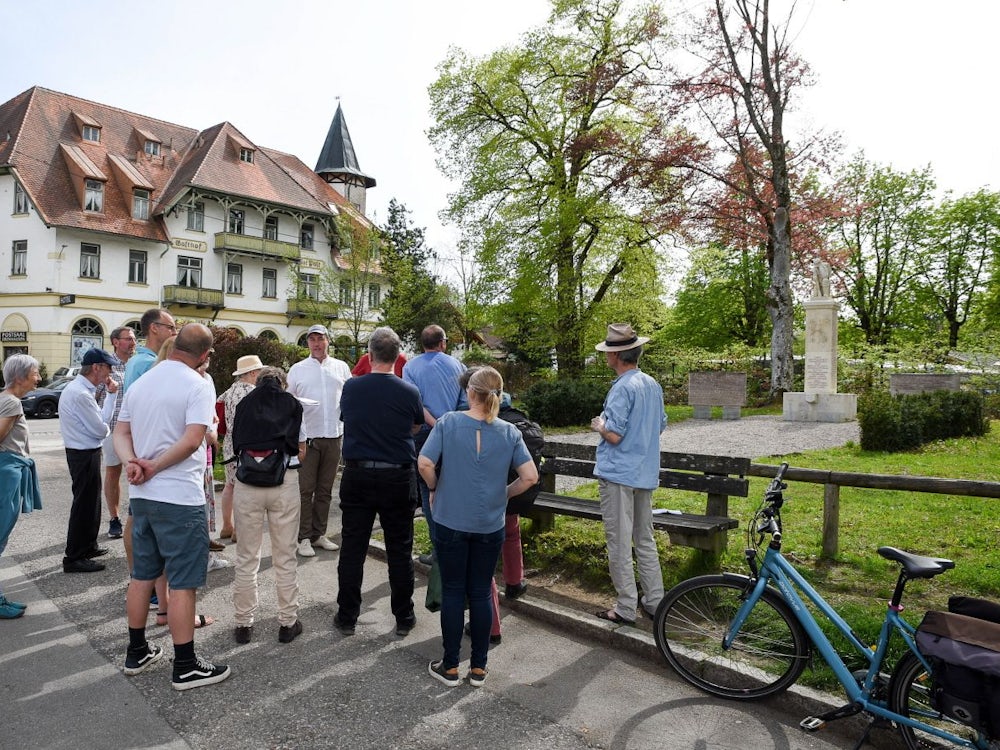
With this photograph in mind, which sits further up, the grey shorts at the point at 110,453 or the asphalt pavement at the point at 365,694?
the grey shorts at the point at 110,453

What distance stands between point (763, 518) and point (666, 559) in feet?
6.64

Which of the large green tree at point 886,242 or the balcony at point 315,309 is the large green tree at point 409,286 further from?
the large green tree at point 886,242

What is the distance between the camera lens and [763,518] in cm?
396

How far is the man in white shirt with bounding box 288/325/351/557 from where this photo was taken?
22.5ft

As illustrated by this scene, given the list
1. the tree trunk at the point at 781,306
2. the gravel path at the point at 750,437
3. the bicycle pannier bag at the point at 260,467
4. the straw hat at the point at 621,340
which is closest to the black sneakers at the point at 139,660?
the bicycle pannier bag at the point at 260,467

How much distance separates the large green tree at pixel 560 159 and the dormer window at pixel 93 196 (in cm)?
2009

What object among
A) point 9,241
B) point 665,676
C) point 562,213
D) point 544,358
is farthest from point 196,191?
point 665,676

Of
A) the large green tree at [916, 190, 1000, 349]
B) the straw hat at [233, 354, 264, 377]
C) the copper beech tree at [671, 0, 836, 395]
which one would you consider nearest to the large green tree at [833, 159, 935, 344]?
the large green tree at [916, 190, 1000, 349]

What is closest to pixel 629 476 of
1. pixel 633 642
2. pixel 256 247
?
pixel 633 642

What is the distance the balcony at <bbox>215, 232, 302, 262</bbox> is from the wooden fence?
38205mm

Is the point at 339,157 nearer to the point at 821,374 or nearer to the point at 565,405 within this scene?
the point at 565,405

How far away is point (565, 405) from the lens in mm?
17312

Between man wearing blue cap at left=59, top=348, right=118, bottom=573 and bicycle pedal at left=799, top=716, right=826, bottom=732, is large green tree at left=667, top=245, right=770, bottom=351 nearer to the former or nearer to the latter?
man wearing blue cap at left=59, top=348, right=118, bottom=573

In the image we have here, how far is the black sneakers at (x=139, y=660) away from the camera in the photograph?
13.3ft
